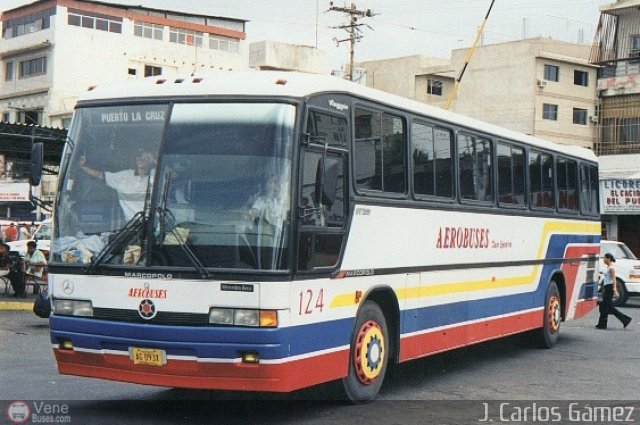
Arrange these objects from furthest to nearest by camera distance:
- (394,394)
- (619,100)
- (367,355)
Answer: (619,100) → (394,394) → (367,355)

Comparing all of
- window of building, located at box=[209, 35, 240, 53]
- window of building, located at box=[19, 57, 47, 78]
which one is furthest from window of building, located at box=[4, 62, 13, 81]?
window of building, located at box=[209, 35, 240, 53]

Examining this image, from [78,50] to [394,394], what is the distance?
6336 centimetres

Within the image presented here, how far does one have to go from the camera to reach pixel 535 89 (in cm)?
5891

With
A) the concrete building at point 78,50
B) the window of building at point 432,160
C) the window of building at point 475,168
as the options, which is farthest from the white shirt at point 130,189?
the concrete building at point 78,50

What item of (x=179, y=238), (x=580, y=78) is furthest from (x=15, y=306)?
(x=580, y=78)

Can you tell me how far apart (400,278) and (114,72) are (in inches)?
2532

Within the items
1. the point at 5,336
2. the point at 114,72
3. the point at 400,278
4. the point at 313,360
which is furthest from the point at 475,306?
the point at 114,72

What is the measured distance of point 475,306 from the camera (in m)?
13.2

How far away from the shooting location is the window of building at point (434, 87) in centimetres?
7056

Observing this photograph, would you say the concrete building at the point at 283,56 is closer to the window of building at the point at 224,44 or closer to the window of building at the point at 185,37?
the window of building at the point at 224,44

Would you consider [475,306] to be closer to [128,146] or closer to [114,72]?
[128,146]

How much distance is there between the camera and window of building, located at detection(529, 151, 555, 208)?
15.5 meters

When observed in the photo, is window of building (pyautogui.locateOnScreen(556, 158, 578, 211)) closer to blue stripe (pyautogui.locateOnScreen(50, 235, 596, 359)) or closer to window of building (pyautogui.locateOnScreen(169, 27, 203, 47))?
blue stripe (pyautogui.locateOnScreen(50, 235, 596, 359))

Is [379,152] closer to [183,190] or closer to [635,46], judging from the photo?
[183,190]
